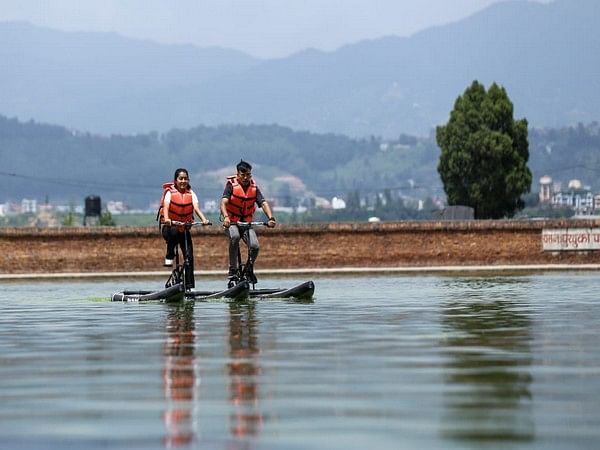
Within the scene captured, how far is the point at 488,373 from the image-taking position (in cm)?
1085

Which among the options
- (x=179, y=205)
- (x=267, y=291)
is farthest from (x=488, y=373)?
(x=179, y=205)

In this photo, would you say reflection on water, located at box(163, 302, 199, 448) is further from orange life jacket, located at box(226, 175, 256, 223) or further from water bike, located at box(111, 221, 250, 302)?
orange life jacket, located at box(226, 175, 256, 223)

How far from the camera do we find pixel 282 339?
14555mm

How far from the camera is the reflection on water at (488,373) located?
827cm

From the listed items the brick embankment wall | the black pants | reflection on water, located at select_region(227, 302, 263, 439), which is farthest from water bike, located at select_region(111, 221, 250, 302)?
the brick embankment wall

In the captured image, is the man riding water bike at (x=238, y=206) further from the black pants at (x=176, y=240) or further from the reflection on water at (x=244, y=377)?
the reflection on water at (x=244, y=377)

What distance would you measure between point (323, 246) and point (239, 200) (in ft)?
88.4

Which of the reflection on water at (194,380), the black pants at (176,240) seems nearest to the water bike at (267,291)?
the black pants at (176,240)

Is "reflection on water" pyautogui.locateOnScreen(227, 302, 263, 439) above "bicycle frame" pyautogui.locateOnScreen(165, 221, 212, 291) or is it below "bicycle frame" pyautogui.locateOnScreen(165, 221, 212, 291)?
below

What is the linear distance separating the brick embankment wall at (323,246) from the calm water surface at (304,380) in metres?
30.6

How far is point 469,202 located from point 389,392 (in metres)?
81.0

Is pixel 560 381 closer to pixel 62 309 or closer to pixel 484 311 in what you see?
pixel 484 311

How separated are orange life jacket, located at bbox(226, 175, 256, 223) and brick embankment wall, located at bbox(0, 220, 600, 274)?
85.7 feet

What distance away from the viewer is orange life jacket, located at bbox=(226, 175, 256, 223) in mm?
23406
